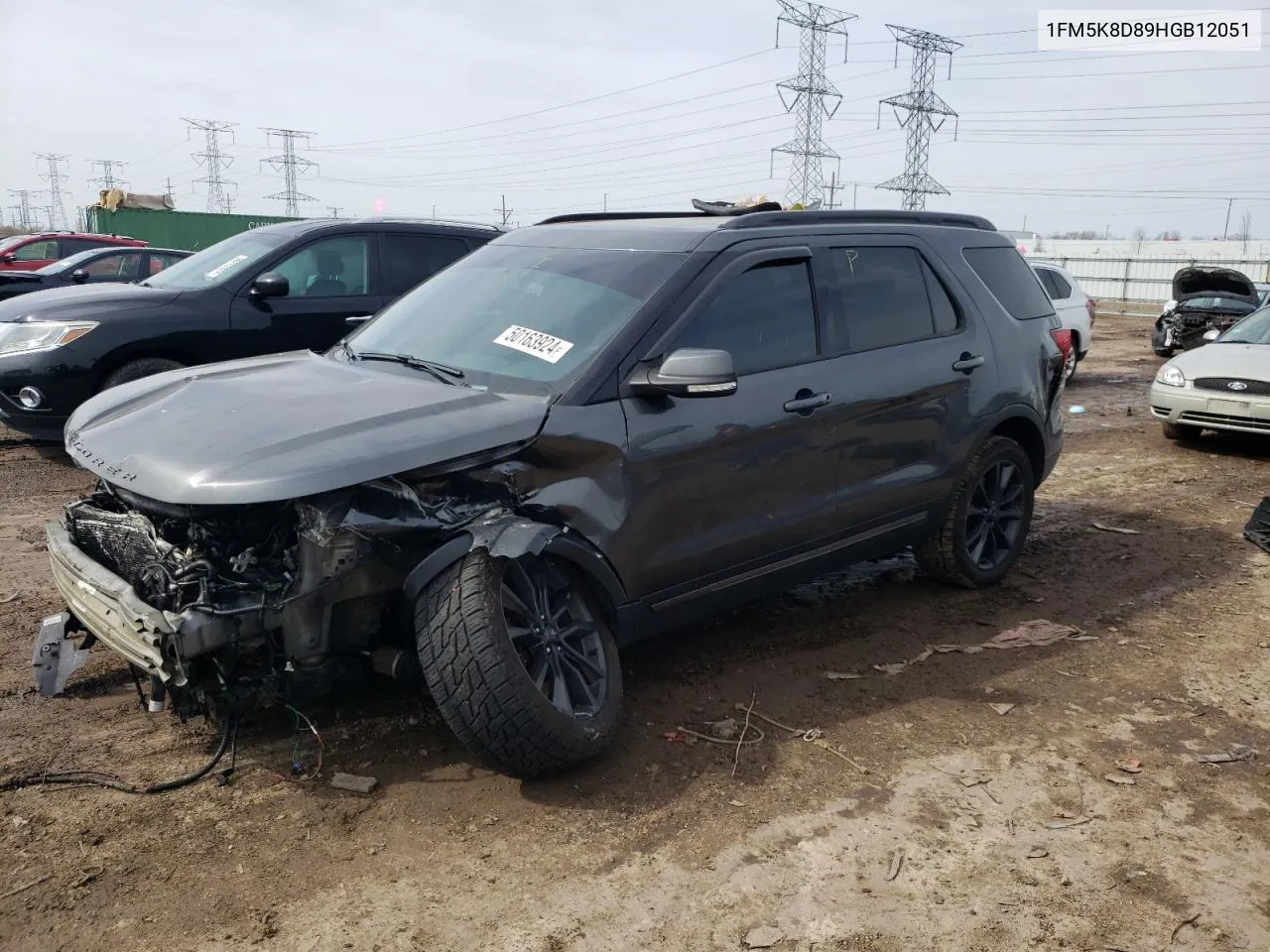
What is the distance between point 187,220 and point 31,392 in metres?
30.8

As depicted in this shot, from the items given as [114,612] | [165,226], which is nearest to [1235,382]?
Result: [114,612]

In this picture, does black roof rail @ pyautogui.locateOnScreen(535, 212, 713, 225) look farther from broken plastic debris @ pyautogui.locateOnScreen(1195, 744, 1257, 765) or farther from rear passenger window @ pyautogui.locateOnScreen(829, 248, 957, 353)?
broken plastic debris @ pyautogui.locateOnScreen(1195, 744, 1257, 765)

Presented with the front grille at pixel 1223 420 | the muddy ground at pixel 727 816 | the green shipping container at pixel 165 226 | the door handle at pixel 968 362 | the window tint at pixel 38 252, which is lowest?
the muddy ground at pixel 727 816

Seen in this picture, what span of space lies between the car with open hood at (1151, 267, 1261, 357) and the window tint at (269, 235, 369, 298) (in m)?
14.8

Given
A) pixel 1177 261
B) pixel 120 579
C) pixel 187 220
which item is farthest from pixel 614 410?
pixel 1177 261

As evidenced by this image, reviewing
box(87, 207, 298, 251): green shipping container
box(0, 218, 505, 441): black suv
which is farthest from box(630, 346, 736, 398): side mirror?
box(87, 207, 298, 251): green shipping container

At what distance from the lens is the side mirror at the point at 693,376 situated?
11.8 ft

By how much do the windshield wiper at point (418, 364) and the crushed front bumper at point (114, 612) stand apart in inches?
51.3

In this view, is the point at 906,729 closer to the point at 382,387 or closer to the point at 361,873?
the point at 361,873

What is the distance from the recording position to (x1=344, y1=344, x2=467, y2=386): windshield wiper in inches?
153

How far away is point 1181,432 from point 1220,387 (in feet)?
2.24

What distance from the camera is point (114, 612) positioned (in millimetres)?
3148

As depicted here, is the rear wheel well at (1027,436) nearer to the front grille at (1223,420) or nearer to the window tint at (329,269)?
the front grille at (1223,420)

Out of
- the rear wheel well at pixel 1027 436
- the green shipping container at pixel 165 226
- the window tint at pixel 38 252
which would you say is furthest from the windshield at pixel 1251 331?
the green shipping container at pixel 165 226
